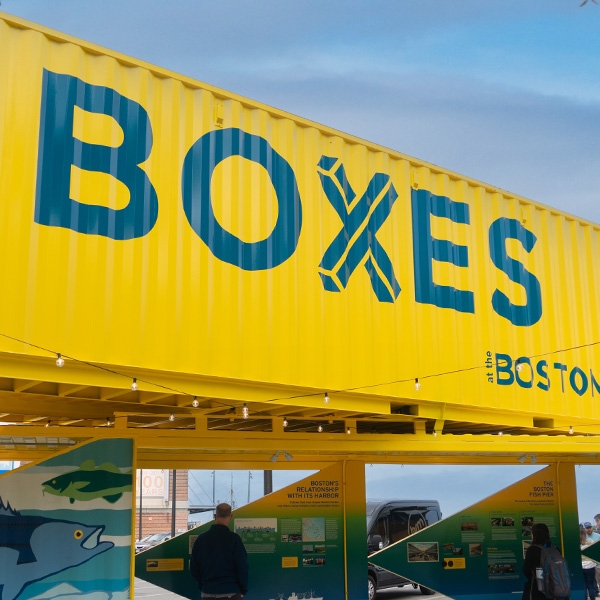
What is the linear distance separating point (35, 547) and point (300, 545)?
13.6 feet

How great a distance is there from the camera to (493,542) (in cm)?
1302

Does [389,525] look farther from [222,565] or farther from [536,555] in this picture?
[222,565]

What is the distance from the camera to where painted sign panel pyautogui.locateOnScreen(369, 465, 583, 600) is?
40.9ft

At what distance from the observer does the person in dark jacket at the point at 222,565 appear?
8000 mm

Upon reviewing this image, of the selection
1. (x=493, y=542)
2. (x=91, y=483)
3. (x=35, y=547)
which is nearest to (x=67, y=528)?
(x=35, y=547)

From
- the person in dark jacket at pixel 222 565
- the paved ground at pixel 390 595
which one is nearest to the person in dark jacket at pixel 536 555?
the person in dark jacket at pixel 222 565

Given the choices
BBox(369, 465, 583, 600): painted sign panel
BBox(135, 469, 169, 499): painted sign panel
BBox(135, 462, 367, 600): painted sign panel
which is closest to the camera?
BBox(135, 462, 367, 600): painted sign panel

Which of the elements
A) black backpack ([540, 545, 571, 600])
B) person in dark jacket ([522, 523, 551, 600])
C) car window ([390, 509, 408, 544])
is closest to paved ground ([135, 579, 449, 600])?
car window ([390, 509, 408, 544])

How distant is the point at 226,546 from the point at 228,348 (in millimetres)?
1926

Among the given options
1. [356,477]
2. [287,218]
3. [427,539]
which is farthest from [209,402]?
[427,539]

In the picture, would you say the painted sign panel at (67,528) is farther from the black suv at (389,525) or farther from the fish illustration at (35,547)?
the black suv at (389,525)

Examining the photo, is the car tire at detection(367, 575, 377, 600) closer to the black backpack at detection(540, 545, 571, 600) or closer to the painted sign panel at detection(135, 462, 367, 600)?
the painted sign panel at detection(135, 462, 367, 600)

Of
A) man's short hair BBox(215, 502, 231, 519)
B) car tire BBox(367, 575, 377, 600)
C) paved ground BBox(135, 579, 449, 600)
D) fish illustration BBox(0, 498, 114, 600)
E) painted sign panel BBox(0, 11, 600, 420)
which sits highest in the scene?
painted sign panel BBox(0, 11, 600, 420)

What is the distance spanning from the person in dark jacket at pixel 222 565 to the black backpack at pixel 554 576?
142 inches
